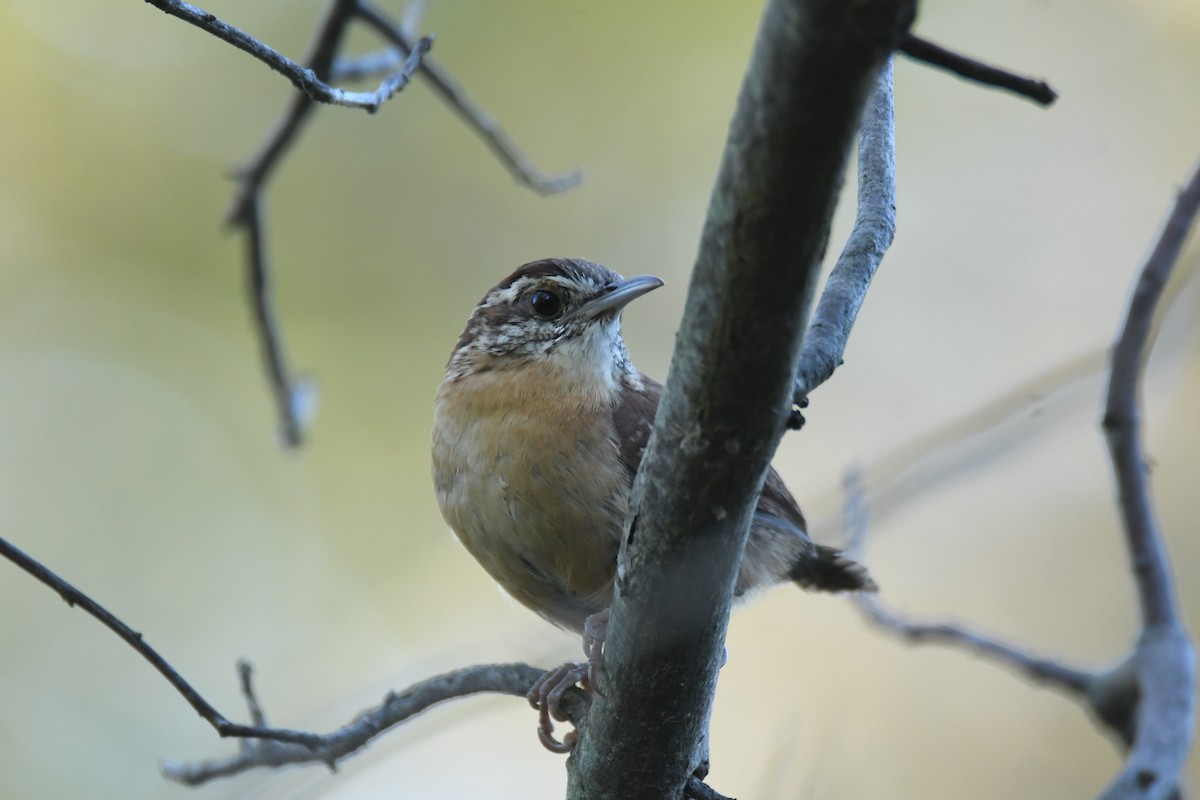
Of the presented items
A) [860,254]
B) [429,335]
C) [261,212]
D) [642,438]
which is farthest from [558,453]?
[429,335]

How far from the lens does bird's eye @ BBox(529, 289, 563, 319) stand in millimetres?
4480

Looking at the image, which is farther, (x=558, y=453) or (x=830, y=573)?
(x=830, y=573)

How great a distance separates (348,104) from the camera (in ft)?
9.32

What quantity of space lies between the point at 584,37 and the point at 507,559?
5.41m

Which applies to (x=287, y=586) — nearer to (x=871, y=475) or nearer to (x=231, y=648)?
(x=231, y=648)

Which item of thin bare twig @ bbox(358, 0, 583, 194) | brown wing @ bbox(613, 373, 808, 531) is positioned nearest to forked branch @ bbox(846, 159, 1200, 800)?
brown wing @ bbox(613, 373, 808, 531)

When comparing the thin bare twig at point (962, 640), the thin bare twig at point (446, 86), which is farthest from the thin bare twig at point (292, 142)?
the thin bare twig at point (962, 640)

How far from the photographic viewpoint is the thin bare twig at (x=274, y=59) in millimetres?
2467

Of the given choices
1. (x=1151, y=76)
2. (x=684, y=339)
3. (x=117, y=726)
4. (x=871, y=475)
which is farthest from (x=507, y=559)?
(x=1151, y=76)

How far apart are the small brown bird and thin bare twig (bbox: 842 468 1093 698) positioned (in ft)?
0.62

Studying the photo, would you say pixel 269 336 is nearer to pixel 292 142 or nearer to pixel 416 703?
pixel 292 142

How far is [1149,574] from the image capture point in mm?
4242

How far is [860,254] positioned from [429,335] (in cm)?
586

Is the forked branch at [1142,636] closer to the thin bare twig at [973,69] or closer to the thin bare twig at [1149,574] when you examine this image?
the thin bare twig at [1149,574]
